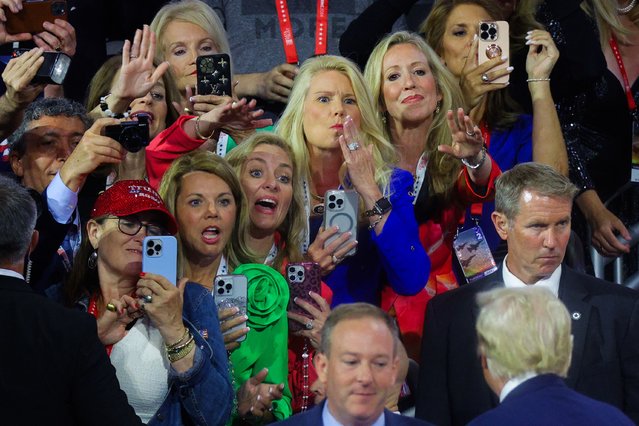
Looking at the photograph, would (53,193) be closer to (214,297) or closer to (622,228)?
(214,297)

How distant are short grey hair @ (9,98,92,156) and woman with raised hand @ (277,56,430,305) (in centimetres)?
95

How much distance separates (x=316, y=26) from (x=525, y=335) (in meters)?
3.28

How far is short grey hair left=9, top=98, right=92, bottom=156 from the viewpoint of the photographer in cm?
582

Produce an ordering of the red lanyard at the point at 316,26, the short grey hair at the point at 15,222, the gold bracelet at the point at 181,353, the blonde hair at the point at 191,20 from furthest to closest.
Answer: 1. the red lanyard at the point at 316,26
2. the blonde hair at the point at 191,20
3. the gold bracelet at the point at 181,353
4. the short grey hair at the point at 15,222

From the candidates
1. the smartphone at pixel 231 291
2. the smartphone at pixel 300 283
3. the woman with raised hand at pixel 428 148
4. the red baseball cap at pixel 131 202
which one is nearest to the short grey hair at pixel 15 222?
the red baseball cap at pixel 131 202

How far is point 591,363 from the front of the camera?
16.1ft

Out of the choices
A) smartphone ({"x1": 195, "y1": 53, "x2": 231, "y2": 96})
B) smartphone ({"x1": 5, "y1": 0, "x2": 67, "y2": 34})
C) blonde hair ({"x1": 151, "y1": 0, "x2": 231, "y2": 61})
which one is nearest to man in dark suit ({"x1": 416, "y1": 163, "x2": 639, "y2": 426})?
smartphone ({"x1": 195, "y1": 53, "x2": 231, "y2": 96})

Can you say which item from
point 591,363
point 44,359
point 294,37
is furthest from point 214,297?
point 294,37

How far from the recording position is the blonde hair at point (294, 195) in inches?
231

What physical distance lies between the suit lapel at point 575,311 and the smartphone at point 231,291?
1206 millimetres

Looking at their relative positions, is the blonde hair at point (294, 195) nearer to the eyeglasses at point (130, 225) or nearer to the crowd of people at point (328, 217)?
the crowd of people at point (328, 217)

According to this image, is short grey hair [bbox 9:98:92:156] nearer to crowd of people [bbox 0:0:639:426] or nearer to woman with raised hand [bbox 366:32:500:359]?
crowd of people [bbox 0:0:639:426]

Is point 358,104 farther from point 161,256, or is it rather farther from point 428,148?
point 161,256

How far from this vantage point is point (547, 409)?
3.80 meters
